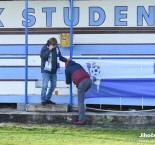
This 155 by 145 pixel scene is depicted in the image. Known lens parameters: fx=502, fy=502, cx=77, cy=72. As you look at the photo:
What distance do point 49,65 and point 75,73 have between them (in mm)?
806

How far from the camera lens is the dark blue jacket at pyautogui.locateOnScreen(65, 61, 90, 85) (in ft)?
35.6

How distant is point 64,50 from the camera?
1211cm

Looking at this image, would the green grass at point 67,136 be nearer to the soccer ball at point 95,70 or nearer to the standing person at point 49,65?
the standing person at point 49,65

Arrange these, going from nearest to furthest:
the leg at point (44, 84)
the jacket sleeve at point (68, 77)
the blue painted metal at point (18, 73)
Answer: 1. the jacket sleeve at point (68, 77)
2. the leg at point (44, 84)
3. the blue painted metal at point (18, 73)

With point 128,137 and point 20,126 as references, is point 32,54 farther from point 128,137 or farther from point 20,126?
point 128,137

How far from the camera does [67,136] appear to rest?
394 inches

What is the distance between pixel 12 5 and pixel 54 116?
302 centimetres

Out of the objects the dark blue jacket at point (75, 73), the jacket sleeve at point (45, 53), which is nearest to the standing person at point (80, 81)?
the dark blue jacket at point (75, 73)

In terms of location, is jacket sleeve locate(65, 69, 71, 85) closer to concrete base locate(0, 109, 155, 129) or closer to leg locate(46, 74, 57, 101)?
leg locate(46, 74, 57, 101)

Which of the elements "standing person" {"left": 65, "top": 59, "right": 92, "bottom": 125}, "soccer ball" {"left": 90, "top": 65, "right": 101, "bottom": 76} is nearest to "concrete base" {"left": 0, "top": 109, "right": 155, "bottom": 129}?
"standing person" {"left": 65, "top": 59, "right": 92, "bottom": 125}

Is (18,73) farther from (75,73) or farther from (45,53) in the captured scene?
(75,73)

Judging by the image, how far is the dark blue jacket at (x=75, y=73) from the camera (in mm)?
10852

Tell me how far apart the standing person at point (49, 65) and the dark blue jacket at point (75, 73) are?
0.33 meters

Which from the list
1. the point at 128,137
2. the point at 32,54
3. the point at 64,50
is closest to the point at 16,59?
→ the point at 32,54
